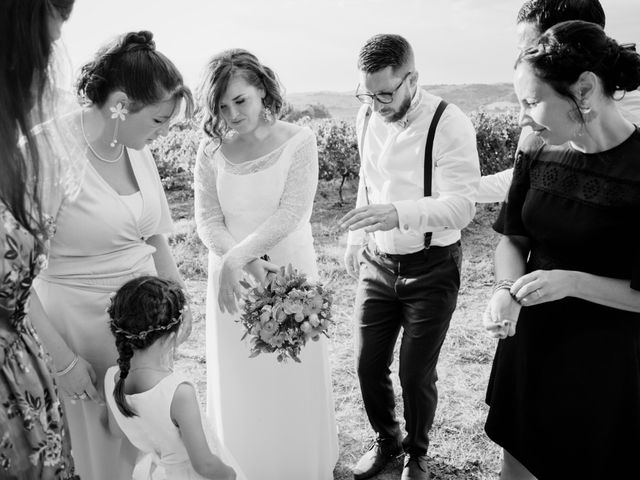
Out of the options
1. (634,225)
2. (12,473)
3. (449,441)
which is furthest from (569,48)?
(449,441)

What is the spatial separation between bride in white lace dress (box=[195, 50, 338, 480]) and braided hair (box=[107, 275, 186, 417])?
0.71 m

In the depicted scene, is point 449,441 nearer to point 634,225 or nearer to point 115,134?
point 634,225

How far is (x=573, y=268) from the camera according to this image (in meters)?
2.37

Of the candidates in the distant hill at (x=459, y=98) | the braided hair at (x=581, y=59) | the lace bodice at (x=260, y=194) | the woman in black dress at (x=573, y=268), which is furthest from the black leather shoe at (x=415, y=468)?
the distant hill at (x=459, y=98)

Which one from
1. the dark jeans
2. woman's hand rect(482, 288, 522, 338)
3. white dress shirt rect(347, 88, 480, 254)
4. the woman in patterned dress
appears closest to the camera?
the woman in patterned dress

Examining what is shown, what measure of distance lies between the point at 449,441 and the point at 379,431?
1.87ft

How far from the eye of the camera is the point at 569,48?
2.12 meters

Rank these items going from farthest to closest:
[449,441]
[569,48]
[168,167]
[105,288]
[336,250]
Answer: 1. [168,167]
2. [336,250]
3. [449,441]
4. [105,288]
5. [569,48]

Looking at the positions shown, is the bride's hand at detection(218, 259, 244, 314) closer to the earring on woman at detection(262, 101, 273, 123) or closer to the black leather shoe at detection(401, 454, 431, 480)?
the earring on woman at detection(262, 101, 273, 123)

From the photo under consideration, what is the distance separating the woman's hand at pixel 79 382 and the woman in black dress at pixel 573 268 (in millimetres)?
1725

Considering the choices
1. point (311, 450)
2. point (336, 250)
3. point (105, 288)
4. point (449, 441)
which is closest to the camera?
point (105, 288)

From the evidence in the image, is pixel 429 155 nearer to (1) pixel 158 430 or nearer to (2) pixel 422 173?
(2) pixel 422 173

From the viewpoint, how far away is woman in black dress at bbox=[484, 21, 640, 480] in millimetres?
2156

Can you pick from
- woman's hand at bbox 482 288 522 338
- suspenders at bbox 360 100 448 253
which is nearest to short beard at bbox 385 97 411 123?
suspenders at bbox 360 100 448 253
